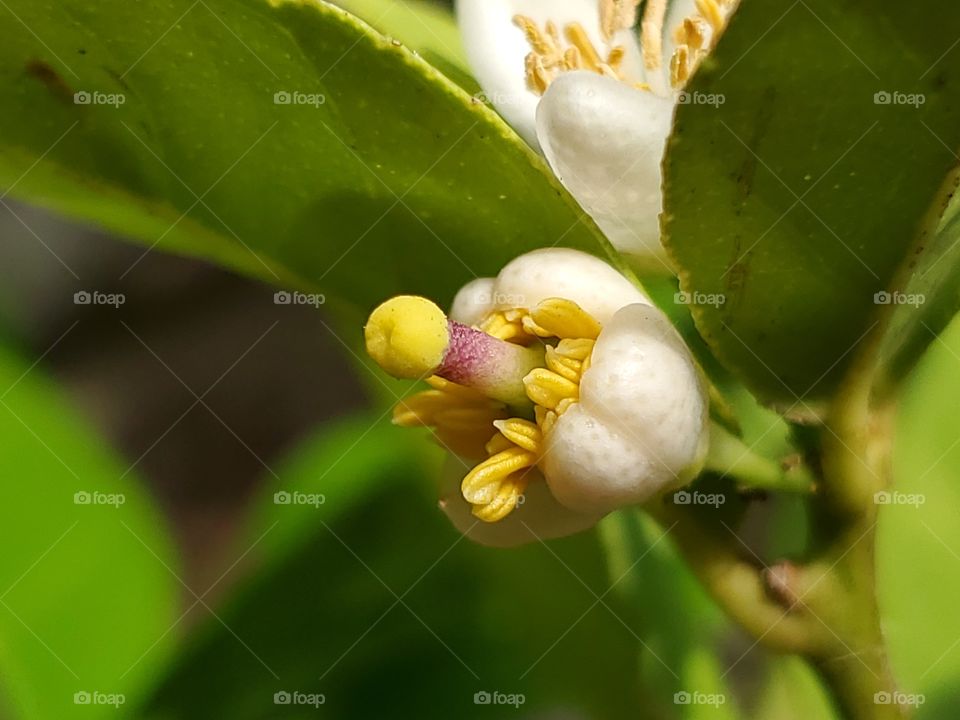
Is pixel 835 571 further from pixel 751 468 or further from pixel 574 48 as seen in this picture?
pixel 574 48

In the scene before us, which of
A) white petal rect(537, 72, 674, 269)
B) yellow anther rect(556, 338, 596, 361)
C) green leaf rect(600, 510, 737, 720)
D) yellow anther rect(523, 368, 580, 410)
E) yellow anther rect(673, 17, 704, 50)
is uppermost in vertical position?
yellow anther rect(673, 17, 704, 50)

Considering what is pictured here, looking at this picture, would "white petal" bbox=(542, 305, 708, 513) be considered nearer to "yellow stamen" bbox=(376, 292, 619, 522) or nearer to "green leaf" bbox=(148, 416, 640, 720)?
"yellow stamen" bbox=(376, 292, 619, 522)

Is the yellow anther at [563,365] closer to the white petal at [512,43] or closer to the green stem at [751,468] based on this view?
the green stem at [751,468]

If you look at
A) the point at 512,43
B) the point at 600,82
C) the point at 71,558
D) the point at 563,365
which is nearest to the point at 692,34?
the point at 512,43

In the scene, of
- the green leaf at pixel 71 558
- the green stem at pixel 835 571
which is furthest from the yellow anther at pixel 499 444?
the green leaf at pixel 71 558

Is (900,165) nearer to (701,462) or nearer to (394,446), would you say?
(701,462)

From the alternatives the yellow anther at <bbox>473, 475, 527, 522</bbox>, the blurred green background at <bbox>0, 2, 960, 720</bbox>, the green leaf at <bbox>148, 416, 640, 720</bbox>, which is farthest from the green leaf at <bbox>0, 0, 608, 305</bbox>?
the green leaf at <bbox>148, 416, 640, 720</bbox>
